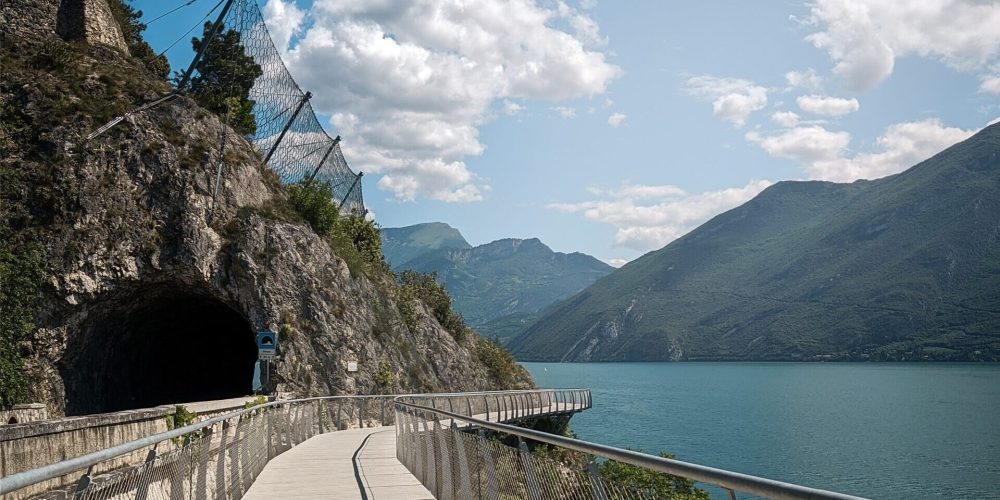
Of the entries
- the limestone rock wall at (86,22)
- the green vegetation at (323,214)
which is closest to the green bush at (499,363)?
the green vegetation at (323,214)

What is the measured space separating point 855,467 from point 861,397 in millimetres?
63216

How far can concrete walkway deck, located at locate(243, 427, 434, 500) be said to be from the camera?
13.6m

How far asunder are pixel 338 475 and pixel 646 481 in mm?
8873

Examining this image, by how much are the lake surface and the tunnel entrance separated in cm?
2977

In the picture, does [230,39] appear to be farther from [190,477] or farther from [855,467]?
[855,467]

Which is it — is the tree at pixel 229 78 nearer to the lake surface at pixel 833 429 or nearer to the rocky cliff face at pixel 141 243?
the rocky cliff face at pixel 141 243

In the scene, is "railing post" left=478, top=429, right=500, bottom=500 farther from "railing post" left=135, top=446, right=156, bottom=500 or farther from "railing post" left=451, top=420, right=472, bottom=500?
"railing post" left=135, top=446, right=156, bottom=500

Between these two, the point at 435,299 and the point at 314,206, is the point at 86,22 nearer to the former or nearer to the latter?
the point at 314,206

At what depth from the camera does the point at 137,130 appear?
1469 inches

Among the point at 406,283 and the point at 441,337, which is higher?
the point at 406,283

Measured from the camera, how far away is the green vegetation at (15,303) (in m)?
29.3

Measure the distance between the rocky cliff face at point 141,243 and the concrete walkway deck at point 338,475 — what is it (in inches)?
570

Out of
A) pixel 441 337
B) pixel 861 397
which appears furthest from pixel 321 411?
pixel 861 397

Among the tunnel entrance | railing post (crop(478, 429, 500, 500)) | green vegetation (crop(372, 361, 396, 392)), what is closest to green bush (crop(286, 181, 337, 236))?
the tunnel entrance
